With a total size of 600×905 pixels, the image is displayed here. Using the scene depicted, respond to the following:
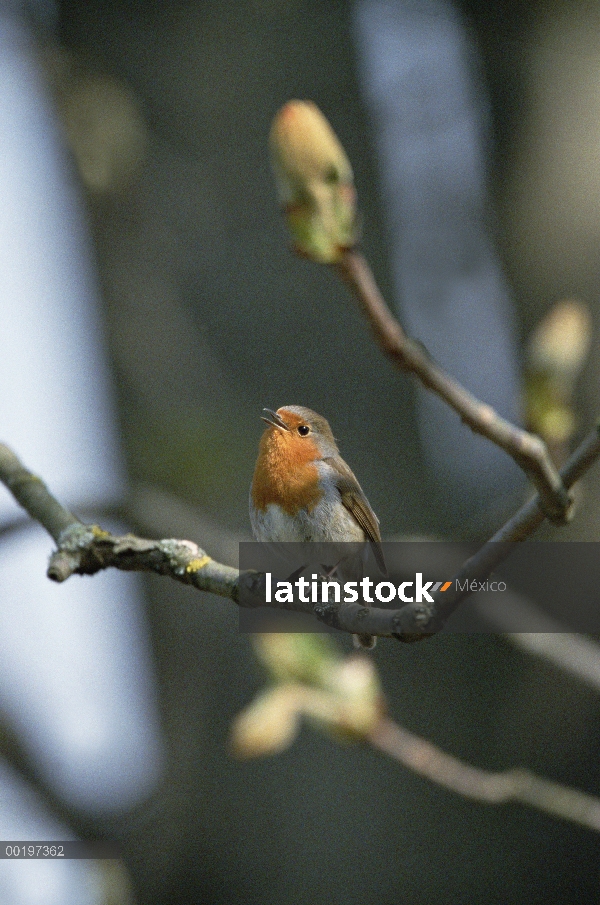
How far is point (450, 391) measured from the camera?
0.81 metres

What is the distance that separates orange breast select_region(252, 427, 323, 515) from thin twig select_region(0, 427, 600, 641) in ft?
1.68

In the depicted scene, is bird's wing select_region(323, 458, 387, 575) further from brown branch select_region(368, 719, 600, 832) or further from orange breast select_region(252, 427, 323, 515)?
brown branch select_region(368, 719, 600, 832)

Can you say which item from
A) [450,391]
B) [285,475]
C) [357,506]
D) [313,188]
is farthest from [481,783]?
[313,188]

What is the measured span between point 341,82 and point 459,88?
55cm

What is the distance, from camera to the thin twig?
46.3 inches

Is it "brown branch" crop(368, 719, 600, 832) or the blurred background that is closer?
"brown branch" crop(368, 719, 600, 832)

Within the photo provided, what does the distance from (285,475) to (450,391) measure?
60.1 inches

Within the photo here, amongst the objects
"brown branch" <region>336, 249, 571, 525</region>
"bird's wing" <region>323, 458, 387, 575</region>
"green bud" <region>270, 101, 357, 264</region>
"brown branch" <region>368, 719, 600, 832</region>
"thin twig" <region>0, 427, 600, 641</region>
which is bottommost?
"brown branch" <region>368, 719, 600, 832</region>

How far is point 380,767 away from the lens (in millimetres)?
3193

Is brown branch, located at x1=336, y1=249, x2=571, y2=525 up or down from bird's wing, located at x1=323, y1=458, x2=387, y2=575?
up

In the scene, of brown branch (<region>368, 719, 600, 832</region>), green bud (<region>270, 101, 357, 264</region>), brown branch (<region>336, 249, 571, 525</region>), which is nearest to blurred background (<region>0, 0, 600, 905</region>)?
brown branch (<region>368, 719, 600, 832</region>)

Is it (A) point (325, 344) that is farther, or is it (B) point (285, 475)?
(A) point (325, 344)

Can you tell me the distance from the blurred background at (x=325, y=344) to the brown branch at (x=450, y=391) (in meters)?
1.73

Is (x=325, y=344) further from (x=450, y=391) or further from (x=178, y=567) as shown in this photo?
(x=450, y=391)
